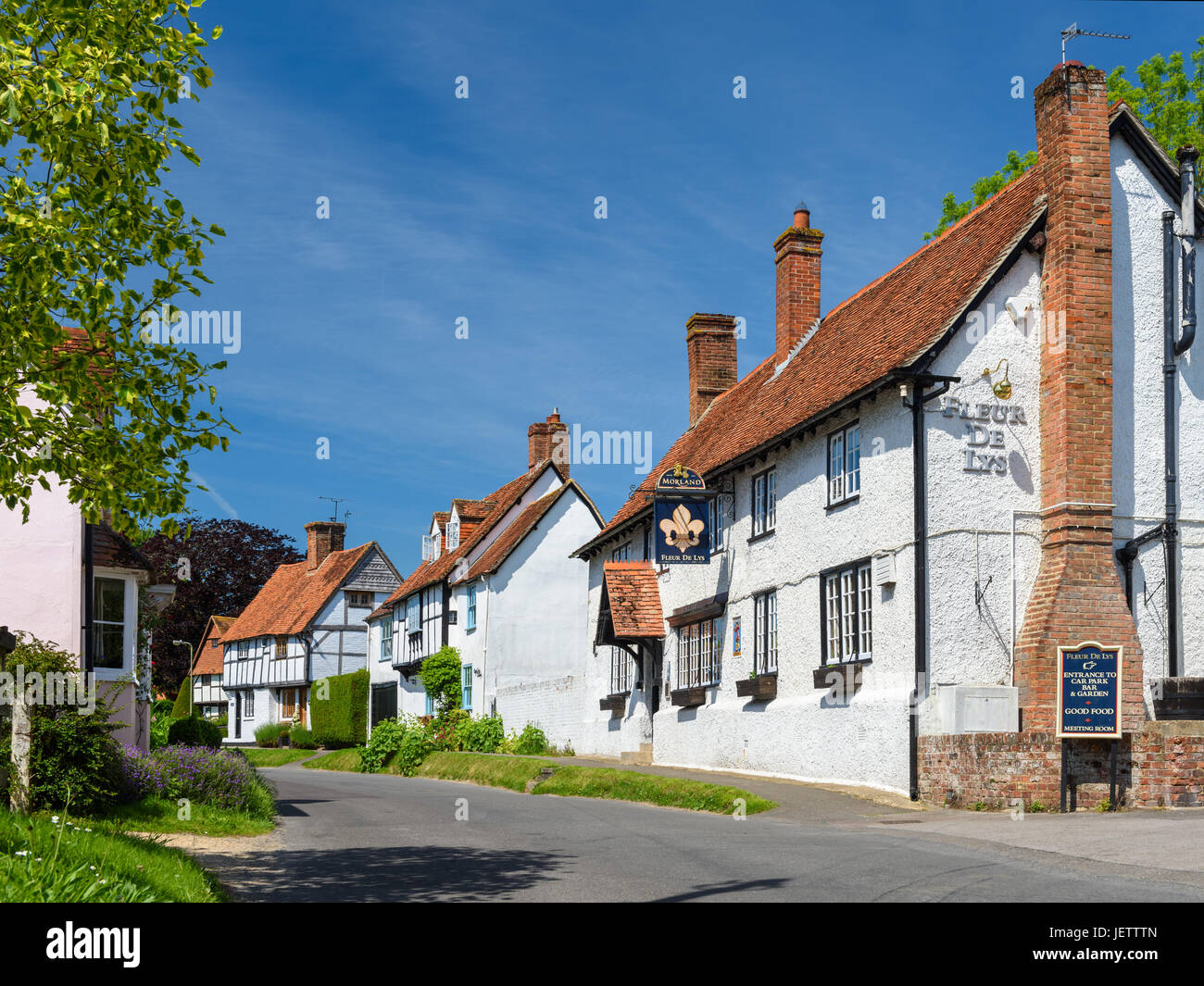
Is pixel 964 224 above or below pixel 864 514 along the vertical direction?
above

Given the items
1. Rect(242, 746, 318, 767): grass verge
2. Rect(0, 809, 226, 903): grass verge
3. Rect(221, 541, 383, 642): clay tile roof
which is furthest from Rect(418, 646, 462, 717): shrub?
Rect(0, 809, 226, 903): grass verge

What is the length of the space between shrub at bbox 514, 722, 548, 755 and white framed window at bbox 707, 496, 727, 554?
38.0 feet

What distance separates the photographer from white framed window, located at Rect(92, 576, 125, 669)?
25.9 m

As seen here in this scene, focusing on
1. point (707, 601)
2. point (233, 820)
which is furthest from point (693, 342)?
point (233, 820)

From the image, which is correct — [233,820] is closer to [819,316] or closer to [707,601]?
[707,601]

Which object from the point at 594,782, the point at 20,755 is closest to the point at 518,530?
the point at 594,782

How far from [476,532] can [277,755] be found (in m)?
14.7

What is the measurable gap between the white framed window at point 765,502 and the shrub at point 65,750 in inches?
523

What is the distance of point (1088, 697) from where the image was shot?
17.8 m

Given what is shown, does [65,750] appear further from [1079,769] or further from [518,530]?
[518,530]

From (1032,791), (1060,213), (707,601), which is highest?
(1060,213)

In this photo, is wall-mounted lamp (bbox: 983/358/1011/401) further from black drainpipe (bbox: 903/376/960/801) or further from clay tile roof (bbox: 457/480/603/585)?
clay tile roof (bbox: 457/480/603/585)
